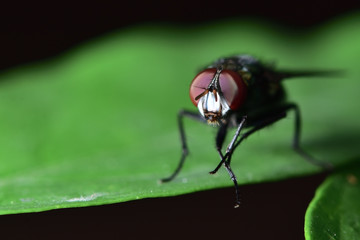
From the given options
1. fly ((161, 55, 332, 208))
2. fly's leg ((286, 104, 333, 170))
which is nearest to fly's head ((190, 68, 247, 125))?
fly ((161, 55, 332, 208))

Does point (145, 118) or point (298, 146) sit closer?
point (298, 146)

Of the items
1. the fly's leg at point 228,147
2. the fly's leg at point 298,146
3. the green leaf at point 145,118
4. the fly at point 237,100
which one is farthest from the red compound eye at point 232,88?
the fly's leg at point 298,146

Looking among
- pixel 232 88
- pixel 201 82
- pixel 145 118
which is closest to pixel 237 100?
pixel 232 88

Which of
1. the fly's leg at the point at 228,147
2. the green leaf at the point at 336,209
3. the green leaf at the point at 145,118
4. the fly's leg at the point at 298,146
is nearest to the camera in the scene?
the green leaf at the point at 336,209

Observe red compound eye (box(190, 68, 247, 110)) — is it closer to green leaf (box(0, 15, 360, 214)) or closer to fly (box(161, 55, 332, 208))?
fly (box(161, 55, 332, 208))

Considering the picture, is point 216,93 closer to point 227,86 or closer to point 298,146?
point 227,86

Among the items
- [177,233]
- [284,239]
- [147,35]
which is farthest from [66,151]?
[147,35]

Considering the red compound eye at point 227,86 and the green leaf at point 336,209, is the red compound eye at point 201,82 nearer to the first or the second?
the red compound eye at point 227,86

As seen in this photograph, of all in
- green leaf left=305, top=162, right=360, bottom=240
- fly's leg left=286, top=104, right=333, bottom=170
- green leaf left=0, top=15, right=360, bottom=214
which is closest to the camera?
green leaf left=305, top=162, right=360, bottom=240
